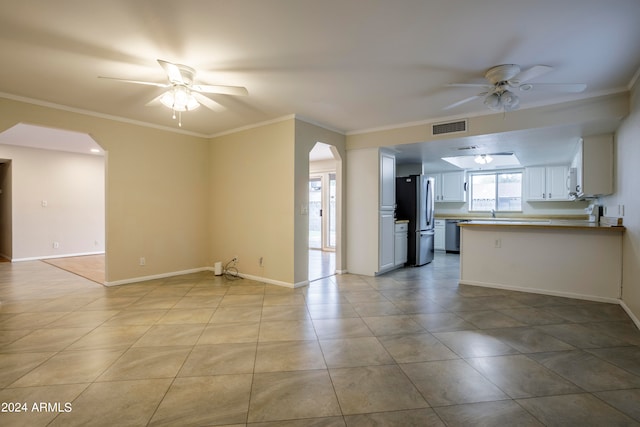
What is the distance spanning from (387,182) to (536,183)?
4011mm

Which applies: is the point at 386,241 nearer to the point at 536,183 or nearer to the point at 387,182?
the point at 387,182

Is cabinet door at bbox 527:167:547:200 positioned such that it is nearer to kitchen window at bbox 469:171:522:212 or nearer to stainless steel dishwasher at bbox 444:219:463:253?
kitchen window at bbox 469:171:522:212

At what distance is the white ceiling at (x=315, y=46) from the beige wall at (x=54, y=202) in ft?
13.5

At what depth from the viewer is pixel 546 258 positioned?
407cm

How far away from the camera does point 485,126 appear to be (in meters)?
4.09

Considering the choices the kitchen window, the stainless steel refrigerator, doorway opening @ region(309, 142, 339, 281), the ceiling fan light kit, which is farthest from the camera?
doorway opening @ region(309, 142, 339, 281)

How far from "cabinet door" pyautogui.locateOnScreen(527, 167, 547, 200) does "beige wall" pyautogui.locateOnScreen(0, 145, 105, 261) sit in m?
10.2

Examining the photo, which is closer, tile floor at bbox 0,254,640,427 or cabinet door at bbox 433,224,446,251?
tile floor at bbox 0,254,640,427

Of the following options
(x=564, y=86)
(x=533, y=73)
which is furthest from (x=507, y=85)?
(x=564, y=86)

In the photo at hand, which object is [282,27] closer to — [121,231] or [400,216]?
[121,231]

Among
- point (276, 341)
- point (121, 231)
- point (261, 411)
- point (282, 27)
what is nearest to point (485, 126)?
point (282, 27)

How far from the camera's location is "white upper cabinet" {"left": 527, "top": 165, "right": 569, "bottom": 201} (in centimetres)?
664

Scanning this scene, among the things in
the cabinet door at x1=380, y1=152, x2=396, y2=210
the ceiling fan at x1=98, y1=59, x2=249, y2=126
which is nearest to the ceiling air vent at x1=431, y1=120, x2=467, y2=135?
the cabinet door at x1=380, y1=152, x2=396, y2=210

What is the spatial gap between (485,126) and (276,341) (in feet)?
12.2
